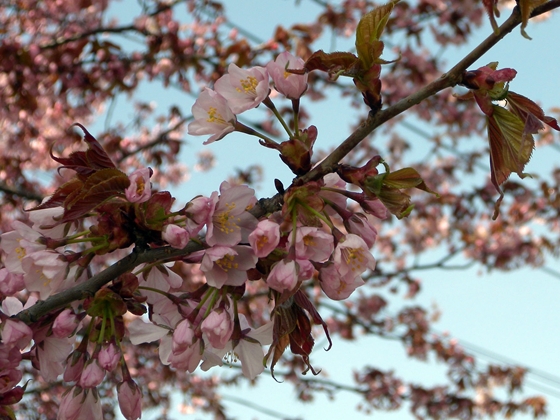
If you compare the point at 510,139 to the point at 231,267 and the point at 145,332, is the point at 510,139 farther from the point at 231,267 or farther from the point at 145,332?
the point at 145,332

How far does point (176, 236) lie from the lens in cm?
85

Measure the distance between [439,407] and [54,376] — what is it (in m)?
5.82

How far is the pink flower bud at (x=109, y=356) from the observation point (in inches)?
36.1

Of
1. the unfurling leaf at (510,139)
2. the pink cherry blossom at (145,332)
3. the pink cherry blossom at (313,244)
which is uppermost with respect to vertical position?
the unfurling leaf at (510,139)

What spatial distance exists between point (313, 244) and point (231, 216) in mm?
150

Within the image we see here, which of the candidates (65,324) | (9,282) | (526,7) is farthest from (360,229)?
(9,282)

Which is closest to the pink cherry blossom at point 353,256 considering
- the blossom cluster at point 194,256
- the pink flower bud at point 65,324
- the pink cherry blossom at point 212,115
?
the blossom cluster at point 194,256

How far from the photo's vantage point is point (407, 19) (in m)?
5.30

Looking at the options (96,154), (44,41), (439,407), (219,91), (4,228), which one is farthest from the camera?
(439,407)

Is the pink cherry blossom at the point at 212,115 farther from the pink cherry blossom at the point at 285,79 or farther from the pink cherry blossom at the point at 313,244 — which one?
the pink cherry blossom at the point at 313,244

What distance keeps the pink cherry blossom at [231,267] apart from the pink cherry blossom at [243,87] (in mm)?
264

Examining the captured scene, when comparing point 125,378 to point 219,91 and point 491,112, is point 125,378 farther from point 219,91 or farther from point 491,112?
point 491,112

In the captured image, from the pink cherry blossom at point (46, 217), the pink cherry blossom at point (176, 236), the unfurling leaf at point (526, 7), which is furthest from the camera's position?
the pink cherry blossom at point (46, 217)

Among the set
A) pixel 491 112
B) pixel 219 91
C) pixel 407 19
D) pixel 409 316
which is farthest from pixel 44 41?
pixel 409 316
